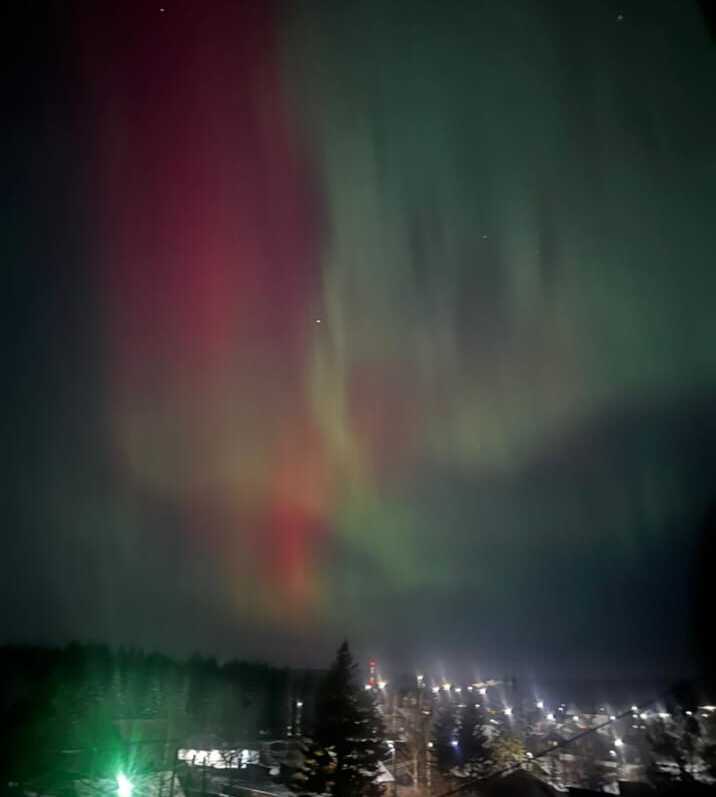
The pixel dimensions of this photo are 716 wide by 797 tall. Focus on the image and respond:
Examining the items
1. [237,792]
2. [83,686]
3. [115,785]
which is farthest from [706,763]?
[83,686]

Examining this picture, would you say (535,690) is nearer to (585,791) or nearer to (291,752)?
(291,752)

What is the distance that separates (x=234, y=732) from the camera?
2830 inches

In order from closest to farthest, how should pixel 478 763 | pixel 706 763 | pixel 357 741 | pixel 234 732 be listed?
pixel 357 741, pixel 706 763, pixel 478 763, pixel 234 732

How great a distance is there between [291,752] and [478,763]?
16599 mm

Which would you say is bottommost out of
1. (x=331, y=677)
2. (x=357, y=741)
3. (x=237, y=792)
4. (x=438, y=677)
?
(x=237, y=792)

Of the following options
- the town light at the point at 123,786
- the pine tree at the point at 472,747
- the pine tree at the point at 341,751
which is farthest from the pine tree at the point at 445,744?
the town light at the point at 123,786

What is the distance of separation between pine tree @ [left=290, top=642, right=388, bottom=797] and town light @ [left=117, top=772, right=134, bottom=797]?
7.85m

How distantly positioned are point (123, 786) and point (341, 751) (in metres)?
10.3

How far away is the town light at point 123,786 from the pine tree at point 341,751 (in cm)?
785

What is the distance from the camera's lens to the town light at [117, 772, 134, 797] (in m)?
26.6

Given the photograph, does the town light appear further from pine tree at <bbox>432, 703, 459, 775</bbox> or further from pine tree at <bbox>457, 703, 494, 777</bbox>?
pine tree at <bbox>432, 703, 459, 775</bbox>

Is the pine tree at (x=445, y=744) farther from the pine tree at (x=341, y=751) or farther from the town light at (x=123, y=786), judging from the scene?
the town light at (x=123, y=786)

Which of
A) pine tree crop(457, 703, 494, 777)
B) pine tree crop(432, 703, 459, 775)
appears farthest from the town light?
pine tree crop(432, 703, 459, 775)

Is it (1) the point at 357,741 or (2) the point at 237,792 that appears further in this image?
(2) the point at 237,792
